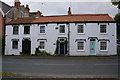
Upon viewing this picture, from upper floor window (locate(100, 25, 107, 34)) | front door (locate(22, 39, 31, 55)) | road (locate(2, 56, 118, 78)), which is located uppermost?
upper floor window (locate(100, 25, 107, 34))

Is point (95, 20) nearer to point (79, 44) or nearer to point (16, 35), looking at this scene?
point (79, 44)

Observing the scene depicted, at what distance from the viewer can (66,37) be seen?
20.8 m

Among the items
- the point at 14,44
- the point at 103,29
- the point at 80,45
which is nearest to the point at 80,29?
the point at 80,45

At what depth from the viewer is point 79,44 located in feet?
66.7

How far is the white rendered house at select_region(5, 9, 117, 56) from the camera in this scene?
786 inches

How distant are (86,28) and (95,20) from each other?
77.8 inches

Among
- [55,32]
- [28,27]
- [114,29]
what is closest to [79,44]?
[55,32]

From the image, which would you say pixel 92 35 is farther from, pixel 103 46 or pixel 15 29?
pixel 15 29

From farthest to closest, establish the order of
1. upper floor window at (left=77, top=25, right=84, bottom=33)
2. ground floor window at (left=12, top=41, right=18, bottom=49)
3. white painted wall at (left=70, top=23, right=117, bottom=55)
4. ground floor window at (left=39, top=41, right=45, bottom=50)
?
ground floor window at (left=12, top=41, right=18, bottom=49) < ground floor window at (left=39, top=41, right=45, bottom=50) < upper floor window at (left=77, top=25, right=84, bottom=33) < white painted wall at (left=70, top=23, right=117, bottom=55)

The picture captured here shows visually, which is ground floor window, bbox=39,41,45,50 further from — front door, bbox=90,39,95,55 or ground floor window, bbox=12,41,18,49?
front door, bbox=90,39,95,55

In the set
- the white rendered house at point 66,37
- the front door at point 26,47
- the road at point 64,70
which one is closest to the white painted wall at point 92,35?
the white rendered house at point 66,37

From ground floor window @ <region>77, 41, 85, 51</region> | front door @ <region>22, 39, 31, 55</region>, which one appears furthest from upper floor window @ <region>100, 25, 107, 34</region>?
front door @ <region>22, 39, 31, 55</region>

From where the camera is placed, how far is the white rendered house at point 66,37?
1997 centimetres

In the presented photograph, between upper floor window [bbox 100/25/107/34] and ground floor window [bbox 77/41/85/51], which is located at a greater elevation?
upper floor window [bbox 100/25/107/34]
